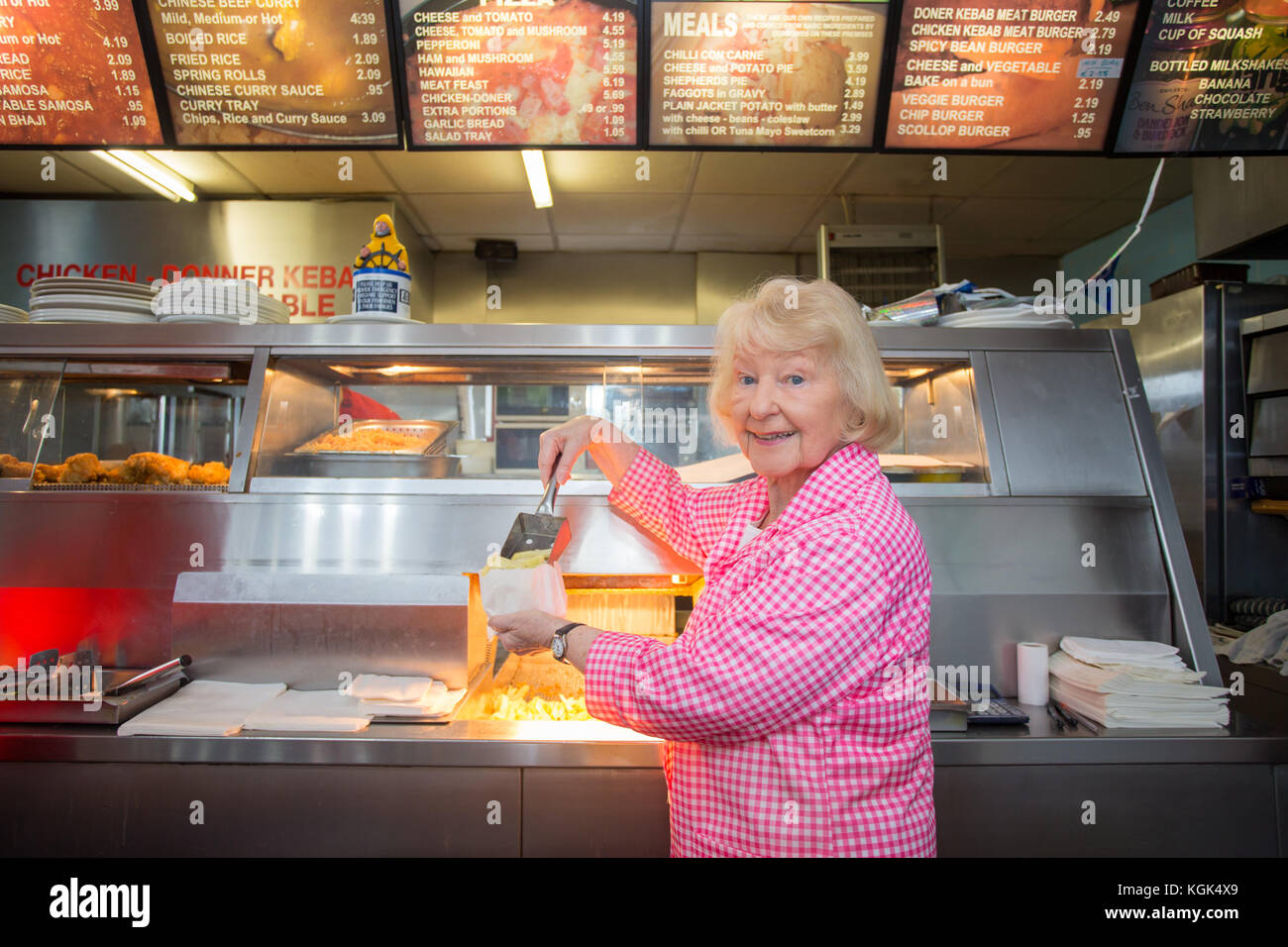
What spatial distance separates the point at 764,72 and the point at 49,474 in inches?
112

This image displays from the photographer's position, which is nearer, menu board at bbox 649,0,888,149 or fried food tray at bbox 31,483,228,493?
fried food tray at bbox 31,483,228,493

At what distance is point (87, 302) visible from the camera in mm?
2285

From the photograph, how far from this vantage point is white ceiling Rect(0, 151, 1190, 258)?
4898 millimetres

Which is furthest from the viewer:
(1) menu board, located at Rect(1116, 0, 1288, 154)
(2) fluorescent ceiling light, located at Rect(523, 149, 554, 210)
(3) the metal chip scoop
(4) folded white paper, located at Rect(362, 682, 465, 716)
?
(2) fluorescent ceiling light, located at Rect(523, 149, 554, 210)

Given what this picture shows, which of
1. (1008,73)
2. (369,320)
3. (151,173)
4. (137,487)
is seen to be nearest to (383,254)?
(369,320)

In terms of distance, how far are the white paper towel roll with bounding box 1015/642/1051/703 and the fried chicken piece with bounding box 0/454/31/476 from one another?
10.1 feet

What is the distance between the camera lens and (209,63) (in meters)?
2.72

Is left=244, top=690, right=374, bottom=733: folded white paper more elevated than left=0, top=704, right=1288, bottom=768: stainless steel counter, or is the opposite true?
left=244, top=690, right=374, bottom=733: folded white paper

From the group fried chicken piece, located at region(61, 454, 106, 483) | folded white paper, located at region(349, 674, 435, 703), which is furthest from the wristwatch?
fried chicken piece, located at region(61, 454, 106, 483)

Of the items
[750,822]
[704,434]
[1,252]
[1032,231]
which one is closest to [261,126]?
[704,434]

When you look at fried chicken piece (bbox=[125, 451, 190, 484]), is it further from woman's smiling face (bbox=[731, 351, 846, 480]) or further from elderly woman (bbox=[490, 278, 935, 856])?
woman's smiling face (bbox=[731, 351, 846, 480])

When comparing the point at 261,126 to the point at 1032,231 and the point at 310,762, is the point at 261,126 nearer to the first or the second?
the point at 310,762

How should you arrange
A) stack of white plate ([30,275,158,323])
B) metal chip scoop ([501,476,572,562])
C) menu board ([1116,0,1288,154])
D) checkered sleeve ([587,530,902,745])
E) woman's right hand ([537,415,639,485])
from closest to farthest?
checkered sleeve ([587,530,902,745]) → metal chip scoop ([501,476,572,562]) → woman's right hand ([537,415,639,485]) → stack of white plate ([30,275,158,323]) → menu board ([1116,0,1288,154])

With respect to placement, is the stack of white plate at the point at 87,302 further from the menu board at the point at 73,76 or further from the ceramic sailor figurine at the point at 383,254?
the menu board at the point at 73,76
